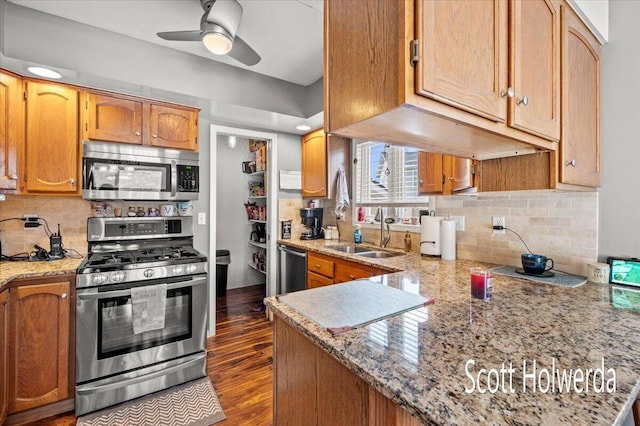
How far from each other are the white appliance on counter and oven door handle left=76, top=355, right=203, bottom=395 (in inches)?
77.4

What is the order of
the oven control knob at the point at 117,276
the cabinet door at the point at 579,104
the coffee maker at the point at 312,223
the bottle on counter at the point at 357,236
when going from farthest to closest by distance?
the coffee maker at the point at 312,223
the bottle on counter at the point at 357,236
the oven control knob at the point at 117,276
the cabinet door at the point at 579,104

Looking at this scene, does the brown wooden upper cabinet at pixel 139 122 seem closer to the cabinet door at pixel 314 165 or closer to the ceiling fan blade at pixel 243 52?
the ceiling fan blade at pixel 243 52

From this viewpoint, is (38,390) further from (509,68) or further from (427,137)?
(509,68)

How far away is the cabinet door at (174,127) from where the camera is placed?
2455mm

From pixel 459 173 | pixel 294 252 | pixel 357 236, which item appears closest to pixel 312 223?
pixel 294 252

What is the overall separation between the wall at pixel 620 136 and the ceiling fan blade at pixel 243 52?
202 centimetres

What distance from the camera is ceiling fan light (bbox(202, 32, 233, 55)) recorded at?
1.68 m

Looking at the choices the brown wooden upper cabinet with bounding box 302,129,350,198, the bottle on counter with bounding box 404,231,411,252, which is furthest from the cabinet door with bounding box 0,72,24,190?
the bottle on counter with bounding box 404,231,411,252

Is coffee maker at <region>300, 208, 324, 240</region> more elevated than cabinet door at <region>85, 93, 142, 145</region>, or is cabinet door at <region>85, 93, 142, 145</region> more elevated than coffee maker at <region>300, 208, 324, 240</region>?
cabinet door at <region>85, 93, 142, 145</region>

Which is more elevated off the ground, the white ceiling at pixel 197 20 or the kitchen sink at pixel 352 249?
the white ceiling at pixel 197 20

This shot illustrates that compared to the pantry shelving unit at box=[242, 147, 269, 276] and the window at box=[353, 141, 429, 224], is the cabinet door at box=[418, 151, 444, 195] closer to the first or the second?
the window at box=[353, 141, 429, 224]

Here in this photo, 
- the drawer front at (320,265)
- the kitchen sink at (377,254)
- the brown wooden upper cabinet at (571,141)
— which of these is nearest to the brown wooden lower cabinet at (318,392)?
the brown wooden upper cabinet at (571,141)

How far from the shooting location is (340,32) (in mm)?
909

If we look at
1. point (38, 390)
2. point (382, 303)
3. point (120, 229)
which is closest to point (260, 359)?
point (38, 390)
